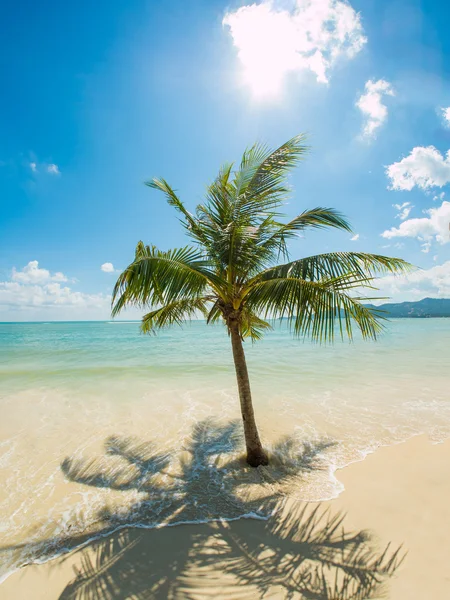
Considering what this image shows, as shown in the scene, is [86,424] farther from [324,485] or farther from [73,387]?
[324,485]

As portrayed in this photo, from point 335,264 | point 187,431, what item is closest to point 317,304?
point 335,264

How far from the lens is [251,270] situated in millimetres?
5180

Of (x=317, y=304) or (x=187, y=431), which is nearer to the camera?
(x=317, y=304)

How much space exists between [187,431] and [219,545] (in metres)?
3.95

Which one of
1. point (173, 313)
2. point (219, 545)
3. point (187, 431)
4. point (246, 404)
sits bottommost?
point (187, 431)

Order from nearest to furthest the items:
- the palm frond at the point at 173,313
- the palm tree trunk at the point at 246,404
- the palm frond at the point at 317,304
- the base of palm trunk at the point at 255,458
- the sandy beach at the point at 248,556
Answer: the sandy beach at the point at 248,556 → the palm frond at the point at 317,304 → the palm tree trunk at the point at 246,404 → the base of palm trunk at the point at 255,458 → the palm frond at the point at 173,313

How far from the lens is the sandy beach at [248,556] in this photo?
8.73 ft

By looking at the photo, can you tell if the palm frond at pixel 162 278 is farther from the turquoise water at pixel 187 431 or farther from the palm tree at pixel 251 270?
the turquoise water at pixel 187 431

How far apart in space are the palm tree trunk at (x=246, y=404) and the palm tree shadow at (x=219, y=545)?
21 centimetres

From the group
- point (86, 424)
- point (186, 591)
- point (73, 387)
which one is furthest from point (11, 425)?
point (186, 591)

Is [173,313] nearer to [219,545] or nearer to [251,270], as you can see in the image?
[251,270]

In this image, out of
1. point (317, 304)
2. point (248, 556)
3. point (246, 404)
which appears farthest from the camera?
point (246, 404)

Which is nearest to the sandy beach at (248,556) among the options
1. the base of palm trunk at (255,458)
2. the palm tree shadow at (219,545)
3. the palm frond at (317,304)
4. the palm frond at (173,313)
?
the palm tree shadow at (219,545)

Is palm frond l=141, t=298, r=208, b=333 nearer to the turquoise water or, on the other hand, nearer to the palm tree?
the palm tree
